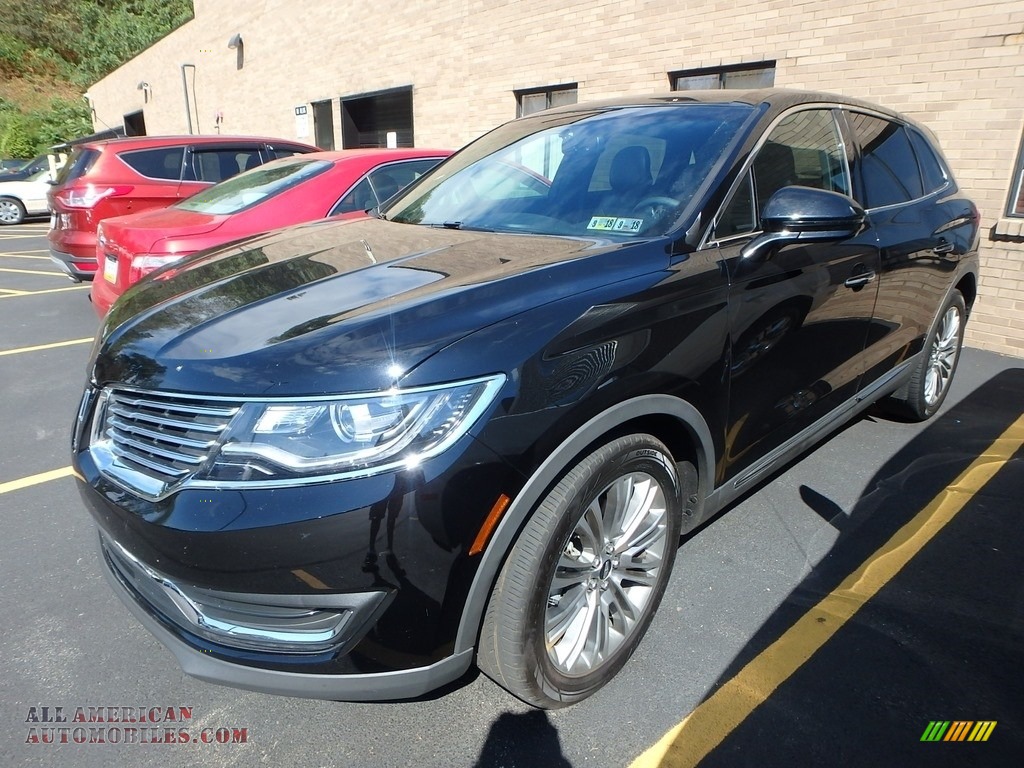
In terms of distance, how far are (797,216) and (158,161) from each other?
7711mm

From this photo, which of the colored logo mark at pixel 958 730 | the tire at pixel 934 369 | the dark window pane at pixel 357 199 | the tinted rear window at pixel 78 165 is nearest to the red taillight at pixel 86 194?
the tinted rear window at pixel 78 165

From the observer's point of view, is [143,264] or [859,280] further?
[143,264]

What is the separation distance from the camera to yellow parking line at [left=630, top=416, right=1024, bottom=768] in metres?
2.06

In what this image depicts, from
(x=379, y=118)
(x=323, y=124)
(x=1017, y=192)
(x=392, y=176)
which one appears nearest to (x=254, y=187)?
(x=392, y=176)

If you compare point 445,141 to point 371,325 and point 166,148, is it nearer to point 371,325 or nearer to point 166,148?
point 166,148

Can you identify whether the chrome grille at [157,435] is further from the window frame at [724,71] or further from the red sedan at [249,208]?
the window frame at [724,71]

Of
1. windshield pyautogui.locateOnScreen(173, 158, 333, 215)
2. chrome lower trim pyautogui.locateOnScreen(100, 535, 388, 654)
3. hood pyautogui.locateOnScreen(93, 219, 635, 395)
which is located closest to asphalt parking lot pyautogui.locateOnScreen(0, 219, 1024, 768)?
chrome lower trim pyautogui.locateOnScreen(100, 535, 388, 654)

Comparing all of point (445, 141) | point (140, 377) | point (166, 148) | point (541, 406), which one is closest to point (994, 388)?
point (541, 406)

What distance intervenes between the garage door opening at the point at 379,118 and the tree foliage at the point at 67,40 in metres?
31.8

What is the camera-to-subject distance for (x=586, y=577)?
212 centimetres

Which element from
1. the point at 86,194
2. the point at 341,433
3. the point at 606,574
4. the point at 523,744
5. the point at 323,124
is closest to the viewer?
Result: the point at 341,433

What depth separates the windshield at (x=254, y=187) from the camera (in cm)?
507

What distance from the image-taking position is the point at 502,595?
1.84 m

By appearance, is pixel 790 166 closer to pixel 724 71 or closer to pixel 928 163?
pixel 928 163
